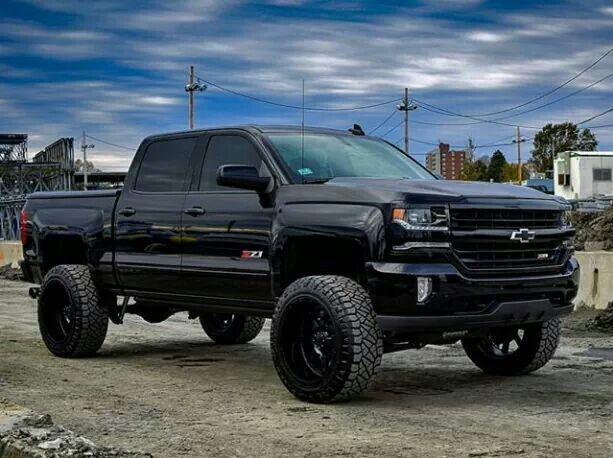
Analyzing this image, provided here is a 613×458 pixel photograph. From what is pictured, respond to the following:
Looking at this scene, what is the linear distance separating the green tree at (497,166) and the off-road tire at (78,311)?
102m

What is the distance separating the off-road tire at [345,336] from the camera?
658 centimetres

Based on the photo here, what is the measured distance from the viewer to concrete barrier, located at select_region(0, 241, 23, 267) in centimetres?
2395

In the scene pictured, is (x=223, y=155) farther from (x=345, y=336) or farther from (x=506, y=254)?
(x=506, y=254)

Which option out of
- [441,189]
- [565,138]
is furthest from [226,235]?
[565,138]

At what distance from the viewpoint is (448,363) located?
910 cm

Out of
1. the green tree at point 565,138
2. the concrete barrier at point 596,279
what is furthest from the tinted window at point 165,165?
the green tree at point 565,138

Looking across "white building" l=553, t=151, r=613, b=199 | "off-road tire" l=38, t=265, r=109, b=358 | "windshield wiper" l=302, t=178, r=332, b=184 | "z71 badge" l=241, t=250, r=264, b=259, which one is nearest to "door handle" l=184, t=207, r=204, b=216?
"z71 badge" l=241, t=250, r=264, b=259

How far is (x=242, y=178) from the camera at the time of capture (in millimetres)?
7367

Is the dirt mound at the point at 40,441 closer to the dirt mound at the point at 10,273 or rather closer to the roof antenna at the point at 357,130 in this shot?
the roof antenna at the point at 357,130

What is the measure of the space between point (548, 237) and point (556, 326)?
1170mm

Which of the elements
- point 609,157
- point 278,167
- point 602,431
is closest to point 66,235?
point 278,167

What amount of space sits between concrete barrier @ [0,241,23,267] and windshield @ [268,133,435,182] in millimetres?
16712

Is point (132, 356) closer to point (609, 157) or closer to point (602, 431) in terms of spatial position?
point (602, 431)

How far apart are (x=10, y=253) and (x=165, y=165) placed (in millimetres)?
16614
